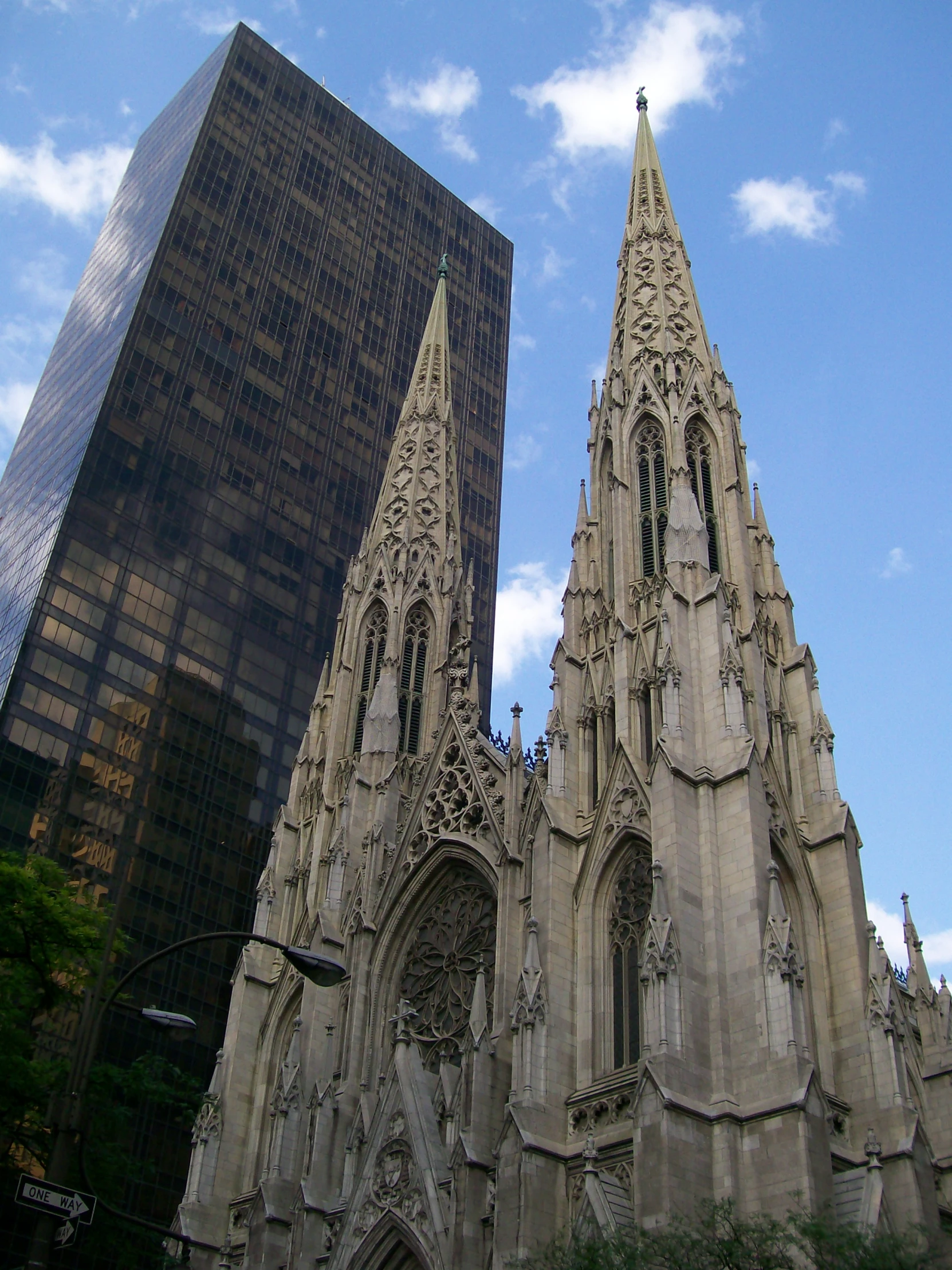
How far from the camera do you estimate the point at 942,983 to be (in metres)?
32.8

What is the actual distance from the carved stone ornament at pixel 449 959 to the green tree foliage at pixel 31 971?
354 inches

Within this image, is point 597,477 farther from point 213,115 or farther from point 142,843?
point 213,115

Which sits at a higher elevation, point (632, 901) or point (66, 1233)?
point (632, 901)

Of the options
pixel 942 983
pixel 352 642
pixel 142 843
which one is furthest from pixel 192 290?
pixel 942 983

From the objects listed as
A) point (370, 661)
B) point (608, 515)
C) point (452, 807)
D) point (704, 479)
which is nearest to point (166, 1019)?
point (452, 807)

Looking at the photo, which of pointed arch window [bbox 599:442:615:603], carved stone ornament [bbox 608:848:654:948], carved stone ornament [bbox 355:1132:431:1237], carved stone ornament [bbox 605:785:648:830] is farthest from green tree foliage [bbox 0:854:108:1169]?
pointed arch window [bbox 599:442:615:603]

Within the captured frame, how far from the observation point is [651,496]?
A: 35.8 meters

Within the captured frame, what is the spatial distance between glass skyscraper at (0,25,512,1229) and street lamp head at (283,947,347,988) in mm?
17966

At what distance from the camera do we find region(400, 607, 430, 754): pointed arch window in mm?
39719

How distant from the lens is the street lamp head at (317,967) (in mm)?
13500

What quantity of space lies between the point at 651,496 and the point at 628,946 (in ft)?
45.0

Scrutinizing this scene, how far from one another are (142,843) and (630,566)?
1916 cm

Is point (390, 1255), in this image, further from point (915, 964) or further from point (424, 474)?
point (424, 474)

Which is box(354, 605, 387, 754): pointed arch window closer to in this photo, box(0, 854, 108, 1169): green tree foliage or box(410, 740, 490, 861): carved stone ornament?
box(410, 740, 490, 861): carved stone ornament
